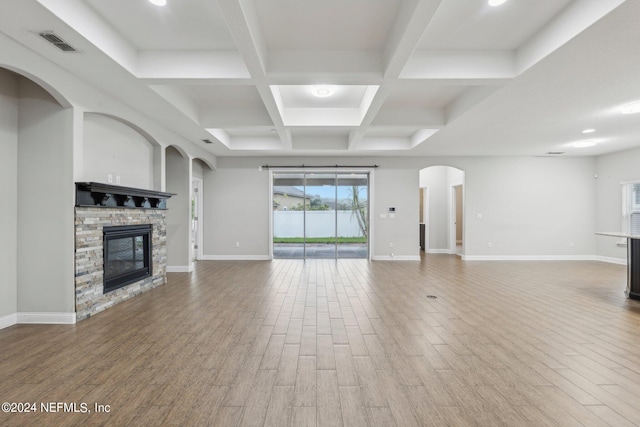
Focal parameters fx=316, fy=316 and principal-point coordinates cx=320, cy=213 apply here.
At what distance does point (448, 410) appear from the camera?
1.97 metres

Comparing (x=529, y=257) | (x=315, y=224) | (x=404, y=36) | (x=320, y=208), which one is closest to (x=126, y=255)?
(x=404, y=36)

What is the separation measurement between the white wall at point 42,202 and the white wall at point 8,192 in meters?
0.04

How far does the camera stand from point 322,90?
466 cm

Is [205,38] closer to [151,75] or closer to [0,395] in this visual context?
[151,75]

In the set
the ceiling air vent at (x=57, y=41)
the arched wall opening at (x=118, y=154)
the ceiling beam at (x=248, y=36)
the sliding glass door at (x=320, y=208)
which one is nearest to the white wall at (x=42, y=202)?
the arched wall opening at (x=118, y=154)

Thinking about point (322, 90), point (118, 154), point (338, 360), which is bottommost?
point (338, 360)

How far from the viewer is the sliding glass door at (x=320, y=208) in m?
8.57

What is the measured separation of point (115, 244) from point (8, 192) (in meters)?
1.26

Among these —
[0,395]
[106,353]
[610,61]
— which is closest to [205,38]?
[106,353]

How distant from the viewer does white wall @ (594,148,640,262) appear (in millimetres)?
7543

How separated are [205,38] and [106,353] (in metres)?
3.13

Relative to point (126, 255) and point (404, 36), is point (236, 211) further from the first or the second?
point (404, 36)

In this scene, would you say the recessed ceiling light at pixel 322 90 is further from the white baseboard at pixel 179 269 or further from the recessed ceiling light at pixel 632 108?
the white baseboard at pixel 179 269

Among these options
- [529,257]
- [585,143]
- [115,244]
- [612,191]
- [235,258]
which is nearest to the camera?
[115,244]
